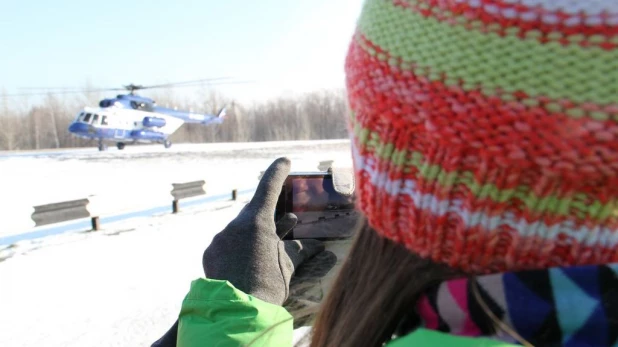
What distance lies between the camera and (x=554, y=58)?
0.65 m

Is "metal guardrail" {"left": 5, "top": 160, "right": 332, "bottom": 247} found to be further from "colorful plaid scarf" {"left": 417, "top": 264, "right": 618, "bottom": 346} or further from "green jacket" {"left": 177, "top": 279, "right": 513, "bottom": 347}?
"colorful plaid scarf" {"left": 417, "top": 264, "right": 618, "bottom": 346}

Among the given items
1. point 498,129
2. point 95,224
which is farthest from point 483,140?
point 95,224

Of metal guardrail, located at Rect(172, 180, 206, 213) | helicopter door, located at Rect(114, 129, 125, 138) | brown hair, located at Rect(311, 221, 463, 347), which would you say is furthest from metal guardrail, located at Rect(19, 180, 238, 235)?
helicopter door, located at Rect(114, 129, 125, 138)

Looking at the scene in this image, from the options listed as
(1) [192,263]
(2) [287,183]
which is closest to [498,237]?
(2) [287,183]

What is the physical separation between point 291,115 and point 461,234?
66510 mm

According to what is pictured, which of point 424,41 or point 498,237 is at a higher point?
point 424,41

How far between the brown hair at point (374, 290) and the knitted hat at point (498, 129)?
0.14ft

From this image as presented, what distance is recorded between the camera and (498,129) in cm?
67

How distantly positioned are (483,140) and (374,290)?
0.33m

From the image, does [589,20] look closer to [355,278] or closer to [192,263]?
[355,278]

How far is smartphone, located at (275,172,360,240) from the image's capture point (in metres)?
2.35

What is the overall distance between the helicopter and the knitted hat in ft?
81.8

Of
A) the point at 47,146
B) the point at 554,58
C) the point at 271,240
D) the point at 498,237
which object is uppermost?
the point at 554,58

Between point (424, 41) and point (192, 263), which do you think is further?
point (192, 263)
